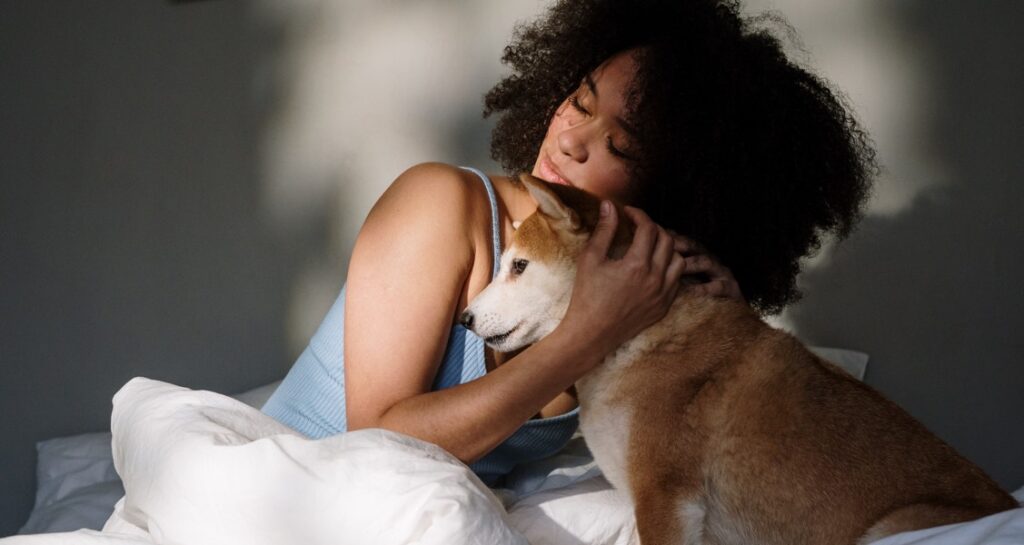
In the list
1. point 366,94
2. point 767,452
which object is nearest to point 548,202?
point 767,452

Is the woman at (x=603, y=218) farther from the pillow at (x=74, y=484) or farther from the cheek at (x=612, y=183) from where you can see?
the pillow at (x=74, y=484)

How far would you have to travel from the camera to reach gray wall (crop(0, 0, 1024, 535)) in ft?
7.46

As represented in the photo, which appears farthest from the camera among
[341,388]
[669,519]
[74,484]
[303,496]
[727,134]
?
[74,484]

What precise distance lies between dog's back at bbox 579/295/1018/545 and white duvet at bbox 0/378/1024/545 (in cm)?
17

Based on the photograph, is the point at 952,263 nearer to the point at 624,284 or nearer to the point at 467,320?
the point at 624,284

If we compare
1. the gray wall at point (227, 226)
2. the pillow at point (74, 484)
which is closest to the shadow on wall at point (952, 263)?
the gray wall at point (227, 226)

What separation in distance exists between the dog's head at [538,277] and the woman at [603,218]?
0.05 meters

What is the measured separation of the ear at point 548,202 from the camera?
1338 millimetres

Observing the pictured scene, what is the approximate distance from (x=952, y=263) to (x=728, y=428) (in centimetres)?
129

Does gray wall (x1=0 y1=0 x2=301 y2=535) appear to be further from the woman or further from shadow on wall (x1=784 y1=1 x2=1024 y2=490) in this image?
shadow on wall (x1=784 y1=1 x2=1024 y2=490)

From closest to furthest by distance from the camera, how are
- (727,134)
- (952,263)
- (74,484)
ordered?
(727,134)
(74,484)
(952,263)

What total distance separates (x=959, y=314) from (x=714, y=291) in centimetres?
112

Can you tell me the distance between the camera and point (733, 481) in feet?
4.17

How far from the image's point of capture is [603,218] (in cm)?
142
